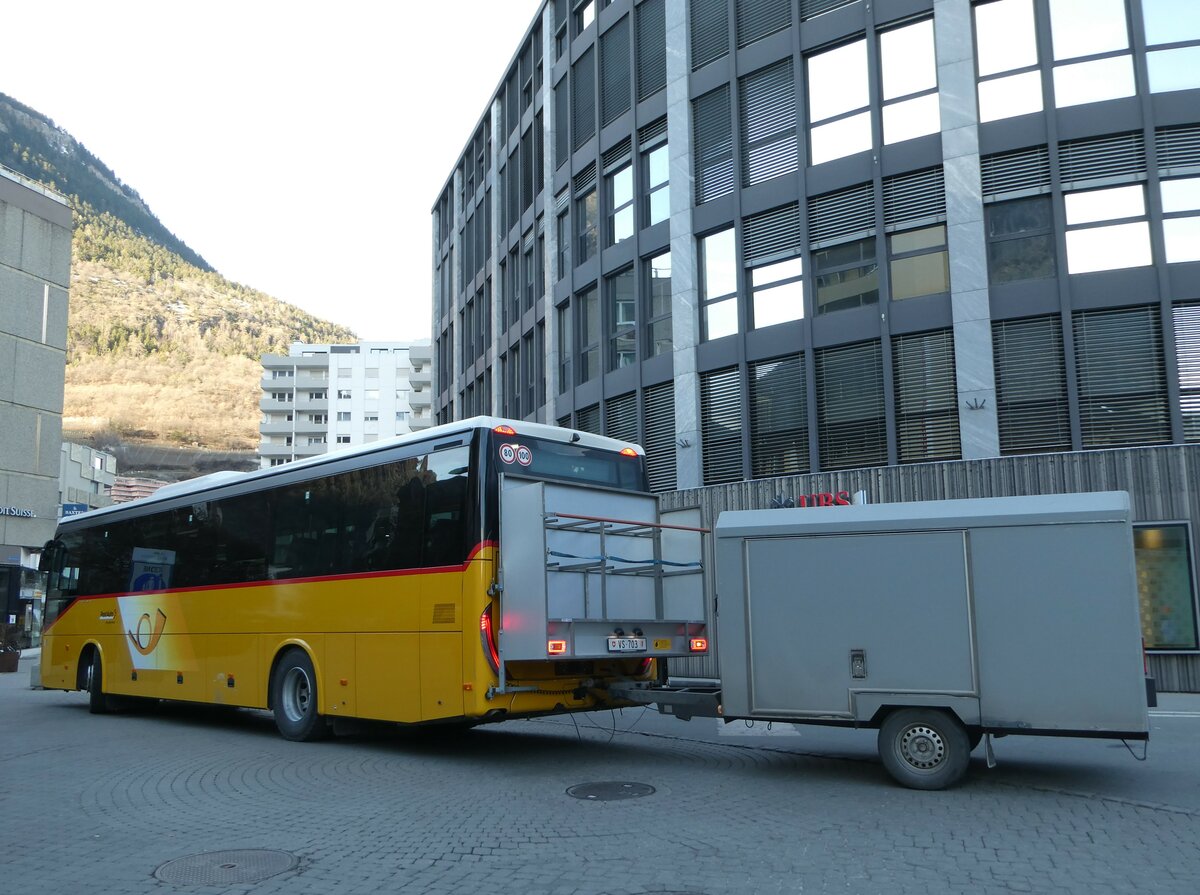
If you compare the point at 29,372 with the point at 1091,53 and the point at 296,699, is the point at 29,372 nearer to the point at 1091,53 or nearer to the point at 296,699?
the point at 296,699

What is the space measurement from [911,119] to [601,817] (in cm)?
1742

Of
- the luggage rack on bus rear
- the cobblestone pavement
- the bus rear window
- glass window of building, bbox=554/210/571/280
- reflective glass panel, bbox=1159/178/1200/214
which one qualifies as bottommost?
the cobblestone pavement

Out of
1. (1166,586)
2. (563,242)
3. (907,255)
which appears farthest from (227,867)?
(563,242)

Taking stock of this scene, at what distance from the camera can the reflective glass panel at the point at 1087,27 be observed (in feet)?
66.3

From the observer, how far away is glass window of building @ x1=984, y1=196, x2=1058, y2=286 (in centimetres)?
2017

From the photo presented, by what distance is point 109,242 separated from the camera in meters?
194

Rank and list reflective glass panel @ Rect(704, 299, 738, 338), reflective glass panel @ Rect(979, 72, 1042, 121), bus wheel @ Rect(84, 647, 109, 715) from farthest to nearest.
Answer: reflective glass panel @ Rect(704, 299, 738, 338) → reflective glass panel @ Rect(979, 72, 1042, 121) → bus wheel @ Rect(84, 647, 109, 715)

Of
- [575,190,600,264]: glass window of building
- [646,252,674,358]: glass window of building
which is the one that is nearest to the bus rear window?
[646,252,674,358]: glass window of building

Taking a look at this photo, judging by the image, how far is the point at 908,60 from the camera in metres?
22.0

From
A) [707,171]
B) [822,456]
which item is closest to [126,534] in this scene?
[822,456]

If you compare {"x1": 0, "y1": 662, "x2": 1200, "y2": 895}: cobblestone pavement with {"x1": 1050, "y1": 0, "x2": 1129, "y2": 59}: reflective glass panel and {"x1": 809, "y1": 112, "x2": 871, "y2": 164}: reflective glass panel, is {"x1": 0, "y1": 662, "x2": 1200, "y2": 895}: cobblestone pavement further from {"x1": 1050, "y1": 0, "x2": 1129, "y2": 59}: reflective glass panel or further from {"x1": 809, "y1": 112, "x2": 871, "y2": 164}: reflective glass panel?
{"x1": 809, "y1": 112, "x2": 871, "y2": 164}: reflective glass panel

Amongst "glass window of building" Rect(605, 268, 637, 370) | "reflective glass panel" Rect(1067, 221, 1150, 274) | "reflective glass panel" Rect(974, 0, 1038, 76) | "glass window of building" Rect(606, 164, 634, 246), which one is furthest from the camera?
"glass window of building" Rect(606, 164, 634, 246)

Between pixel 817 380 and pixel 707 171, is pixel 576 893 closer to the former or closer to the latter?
pixel 817 380

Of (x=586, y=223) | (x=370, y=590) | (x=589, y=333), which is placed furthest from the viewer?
(x=586, y=223)
